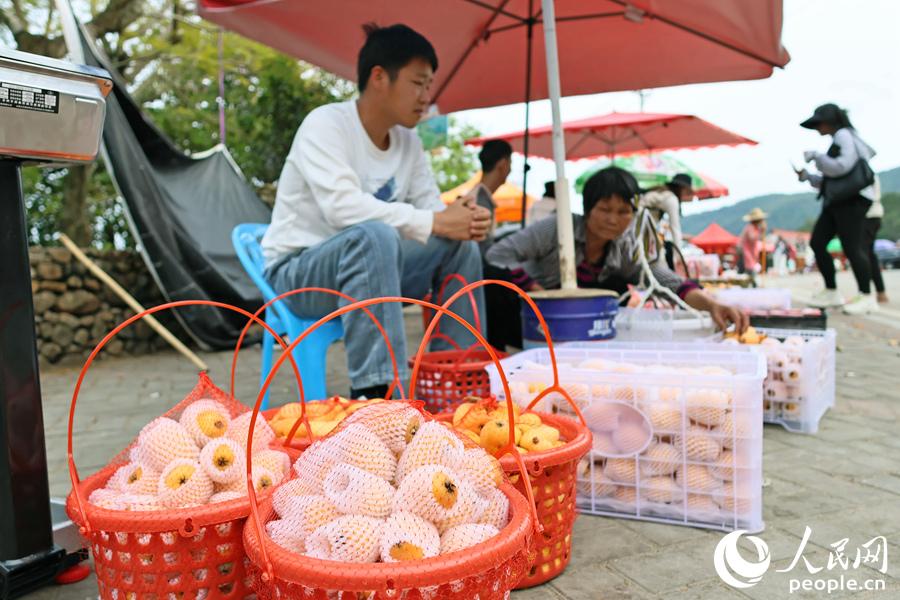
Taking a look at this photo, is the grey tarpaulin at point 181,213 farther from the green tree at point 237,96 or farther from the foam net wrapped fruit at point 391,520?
the foam net wrapped fruit at point 391,520

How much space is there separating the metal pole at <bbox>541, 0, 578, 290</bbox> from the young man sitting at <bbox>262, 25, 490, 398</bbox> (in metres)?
0.43

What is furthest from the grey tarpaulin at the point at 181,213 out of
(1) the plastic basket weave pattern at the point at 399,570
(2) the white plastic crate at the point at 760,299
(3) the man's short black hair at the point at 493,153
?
(1) the plastic basket weave pattern at the point at 399,570

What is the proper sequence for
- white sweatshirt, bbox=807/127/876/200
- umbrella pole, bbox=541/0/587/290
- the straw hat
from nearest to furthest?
umbrella pole, bbox=541/0/587/290, white sweatshirt, bbox=807/127/876/200, the straw hat

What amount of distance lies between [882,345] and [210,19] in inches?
199

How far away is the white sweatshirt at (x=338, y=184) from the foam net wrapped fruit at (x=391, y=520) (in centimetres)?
128

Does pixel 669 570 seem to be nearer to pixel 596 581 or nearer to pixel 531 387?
pixel 596 581

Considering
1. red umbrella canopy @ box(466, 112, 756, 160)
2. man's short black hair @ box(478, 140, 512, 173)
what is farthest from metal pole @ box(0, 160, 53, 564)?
red umbrella canopy @ box(466, 112, 756, 160)

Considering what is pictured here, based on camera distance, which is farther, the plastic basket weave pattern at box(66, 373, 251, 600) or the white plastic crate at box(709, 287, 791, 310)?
the white plastic crate at box(709, 287, 791, 310)

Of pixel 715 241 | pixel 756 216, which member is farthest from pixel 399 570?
pixel 715 241

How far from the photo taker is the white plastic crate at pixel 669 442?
5.60ft

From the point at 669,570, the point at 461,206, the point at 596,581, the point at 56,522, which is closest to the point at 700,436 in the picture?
the point at 669,570

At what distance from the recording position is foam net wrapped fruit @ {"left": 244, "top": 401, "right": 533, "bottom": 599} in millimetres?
911

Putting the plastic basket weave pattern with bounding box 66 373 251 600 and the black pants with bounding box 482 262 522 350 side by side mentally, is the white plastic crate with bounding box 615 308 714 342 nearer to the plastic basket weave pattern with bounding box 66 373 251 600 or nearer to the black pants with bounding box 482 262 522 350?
the black pants with bounding box 482 262 522 350

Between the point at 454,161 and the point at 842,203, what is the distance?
551 inches
